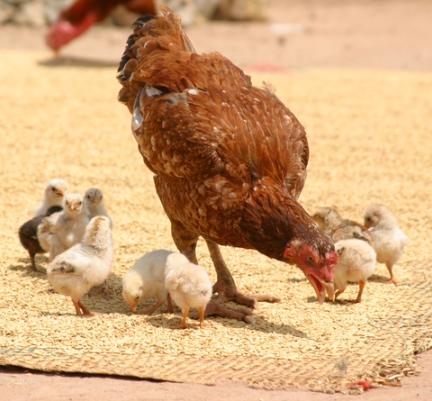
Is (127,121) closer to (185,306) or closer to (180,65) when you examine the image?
(180,65)

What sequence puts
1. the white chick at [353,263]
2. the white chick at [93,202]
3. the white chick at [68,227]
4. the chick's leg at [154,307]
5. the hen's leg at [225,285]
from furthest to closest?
the white chick at [93,202], the white chick at [68,227], the hen's leg at [225,285], the white chick at [353,263], the chick's leg at [154,307]

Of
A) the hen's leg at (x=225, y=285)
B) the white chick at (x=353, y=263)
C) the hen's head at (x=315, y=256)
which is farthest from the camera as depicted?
the hen's leg at (x=225, y=285)

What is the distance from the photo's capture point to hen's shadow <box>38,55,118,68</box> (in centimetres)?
1645

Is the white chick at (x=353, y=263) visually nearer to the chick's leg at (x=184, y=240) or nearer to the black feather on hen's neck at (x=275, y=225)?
the black feather on hen's neck at (x=275, y=225)

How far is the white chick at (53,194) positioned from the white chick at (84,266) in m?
1.33

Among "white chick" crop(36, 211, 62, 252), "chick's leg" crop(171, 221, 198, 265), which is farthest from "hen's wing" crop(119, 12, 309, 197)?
"white chick" crop(36, 211, 62, 252)

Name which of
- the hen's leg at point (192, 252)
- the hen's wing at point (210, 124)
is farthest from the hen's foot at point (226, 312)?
the hen's wing at point (210, 124)

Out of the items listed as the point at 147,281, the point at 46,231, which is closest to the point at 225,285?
the point at 147,281

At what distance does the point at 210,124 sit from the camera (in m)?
6.76

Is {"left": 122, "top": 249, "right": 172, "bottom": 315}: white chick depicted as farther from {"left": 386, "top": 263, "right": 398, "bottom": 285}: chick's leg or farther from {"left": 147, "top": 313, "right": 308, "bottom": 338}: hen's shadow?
{"left": 386, "top": 263, "right": 398, "bottom": 285}: chick's leg

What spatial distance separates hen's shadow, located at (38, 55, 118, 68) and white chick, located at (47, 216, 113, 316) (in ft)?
31.7

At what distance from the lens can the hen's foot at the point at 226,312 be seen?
6922 millimetres

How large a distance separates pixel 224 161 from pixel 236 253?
76.1 inches

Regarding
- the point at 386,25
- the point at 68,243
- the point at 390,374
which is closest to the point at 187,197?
the point at 68,243
